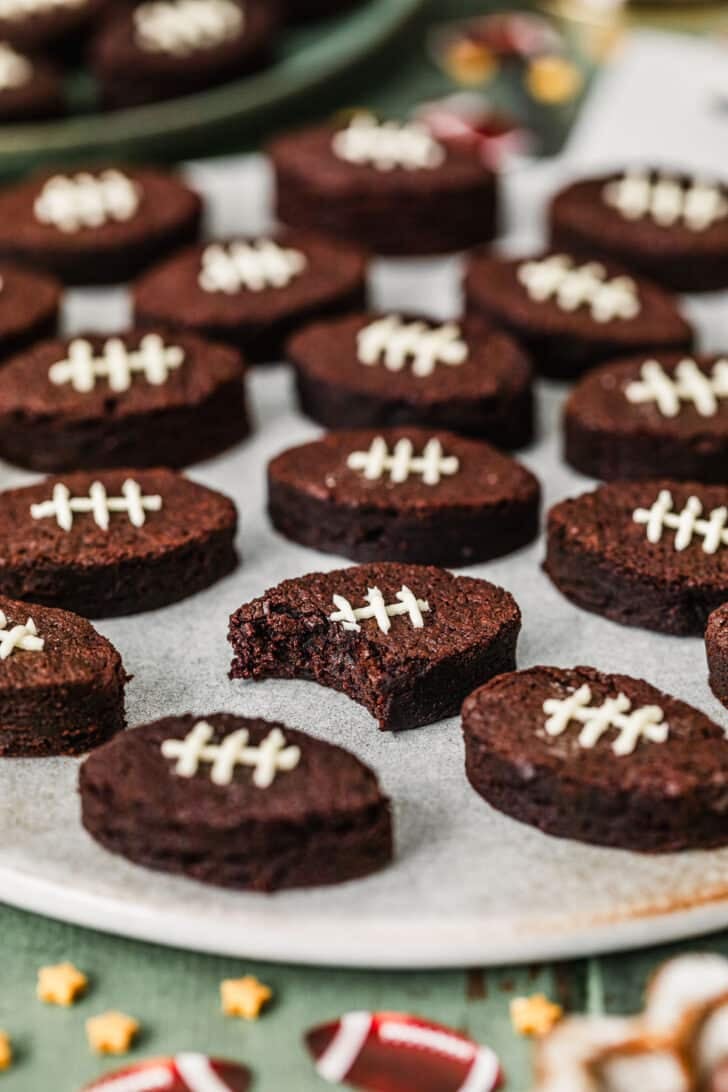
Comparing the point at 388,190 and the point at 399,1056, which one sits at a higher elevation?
the point at 388,190

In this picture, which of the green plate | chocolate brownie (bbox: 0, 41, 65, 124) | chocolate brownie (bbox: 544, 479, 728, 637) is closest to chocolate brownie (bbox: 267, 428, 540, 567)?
chocolate brownie (bbox: 544, 479, 728, 637)

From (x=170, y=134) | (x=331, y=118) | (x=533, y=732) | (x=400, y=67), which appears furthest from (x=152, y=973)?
(x=400, y=67)

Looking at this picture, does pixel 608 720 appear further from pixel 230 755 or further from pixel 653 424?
pixel 653 424

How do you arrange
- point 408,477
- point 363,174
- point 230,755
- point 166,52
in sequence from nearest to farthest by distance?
point 230,755 → point 408,477 → point 363,174 → point 166,52

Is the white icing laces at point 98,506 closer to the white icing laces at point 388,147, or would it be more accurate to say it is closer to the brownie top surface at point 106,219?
the brownie top surface at point 106,219

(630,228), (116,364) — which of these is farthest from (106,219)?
(630,228)

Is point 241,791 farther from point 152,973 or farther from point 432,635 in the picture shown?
point 432,635

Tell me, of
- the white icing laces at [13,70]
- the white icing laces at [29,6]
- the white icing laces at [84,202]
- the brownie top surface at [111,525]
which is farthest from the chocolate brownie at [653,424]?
the white icing laces at [29,6]
